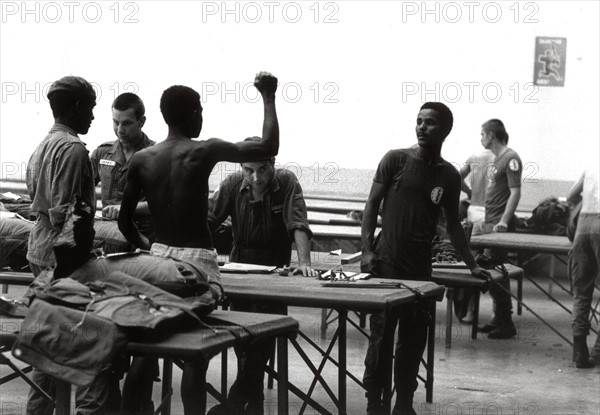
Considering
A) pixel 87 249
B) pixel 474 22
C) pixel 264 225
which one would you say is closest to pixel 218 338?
pixel 87 249

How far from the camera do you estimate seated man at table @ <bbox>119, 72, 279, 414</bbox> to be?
4.77 meters

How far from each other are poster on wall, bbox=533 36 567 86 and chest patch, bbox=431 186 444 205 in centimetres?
690

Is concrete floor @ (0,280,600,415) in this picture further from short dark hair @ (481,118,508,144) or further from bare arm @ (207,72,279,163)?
bare arm @ (207,72,279,163)

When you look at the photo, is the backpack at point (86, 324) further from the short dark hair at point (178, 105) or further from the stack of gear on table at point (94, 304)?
the short dark hair at point (178, 105)

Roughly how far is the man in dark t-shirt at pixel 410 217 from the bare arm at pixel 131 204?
1612 millimetres

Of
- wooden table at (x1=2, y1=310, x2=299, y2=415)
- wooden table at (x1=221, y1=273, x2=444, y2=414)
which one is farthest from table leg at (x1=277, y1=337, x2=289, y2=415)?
wooden table at (x1=221, y1=273, x2=444, y2=414)

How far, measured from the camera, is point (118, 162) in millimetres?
6605

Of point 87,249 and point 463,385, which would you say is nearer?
point 87,249

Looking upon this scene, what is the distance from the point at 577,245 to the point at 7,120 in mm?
7411

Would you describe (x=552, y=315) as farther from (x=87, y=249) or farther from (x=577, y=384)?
(x=87, y=249)

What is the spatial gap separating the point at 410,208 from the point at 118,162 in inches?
69.3

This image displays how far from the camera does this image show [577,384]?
7781mm

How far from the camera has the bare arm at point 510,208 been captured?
10.2 m

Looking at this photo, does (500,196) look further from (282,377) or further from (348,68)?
(282,377)
